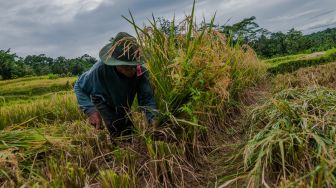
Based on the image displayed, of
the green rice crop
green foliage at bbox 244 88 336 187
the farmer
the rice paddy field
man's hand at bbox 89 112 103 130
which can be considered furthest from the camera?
the green rice crop

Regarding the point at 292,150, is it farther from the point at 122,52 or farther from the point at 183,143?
the point at 122,52

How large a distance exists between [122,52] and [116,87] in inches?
14.6

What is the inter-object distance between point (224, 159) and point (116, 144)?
0.89m

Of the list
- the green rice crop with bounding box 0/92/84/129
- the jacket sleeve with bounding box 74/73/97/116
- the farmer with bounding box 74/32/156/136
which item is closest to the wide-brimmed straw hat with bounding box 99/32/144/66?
the farmer with bounding box 74/32/156/136

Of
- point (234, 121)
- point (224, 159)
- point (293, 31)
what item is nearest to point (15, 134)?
point (224, 159)

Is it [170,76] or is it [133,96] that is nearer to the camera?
[170,76]

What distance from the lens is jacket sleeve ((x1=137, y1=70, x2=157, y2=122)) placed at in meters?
3.02

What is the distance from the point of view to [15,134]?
301 centimetres

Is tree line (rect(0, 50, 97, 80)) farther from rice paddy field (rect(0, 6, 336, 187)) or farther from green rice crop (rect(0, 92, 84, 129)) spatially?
rice paddy field (rect(0, 6, 336, 187))

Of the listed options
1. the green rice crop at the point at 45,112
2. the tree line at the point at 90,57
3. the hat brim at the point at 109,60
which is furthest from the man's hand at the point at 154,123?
the tree line at the point at 90,57

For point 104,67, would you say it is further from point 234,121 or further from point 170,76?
point 234,121

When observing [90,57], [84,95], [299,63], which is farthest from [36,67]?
[84,95]

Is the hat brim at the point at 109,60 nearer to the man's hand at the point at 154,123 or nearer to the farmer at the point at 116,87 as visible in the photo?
the farmer at the point at 116,87

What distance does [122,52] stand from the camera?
3.01 meters
